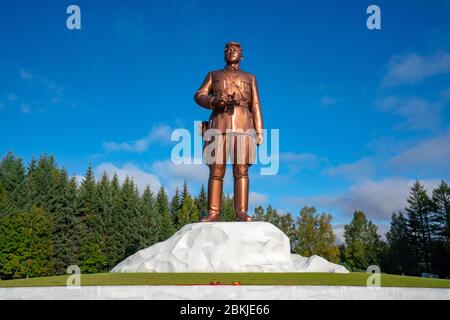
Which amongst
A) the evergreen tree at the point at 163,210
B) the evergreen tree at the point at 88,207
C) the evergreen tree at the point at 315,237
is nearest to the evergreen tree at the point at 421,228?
the evergreen tree at the point at 315,237

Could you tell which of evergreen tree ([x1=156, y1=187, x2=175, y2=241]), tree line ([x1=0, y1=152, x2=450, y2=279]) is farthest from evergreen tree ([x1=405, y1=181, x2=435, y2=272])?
evergreen tree ([x1=156, y1=187, x2=175, y2=241])

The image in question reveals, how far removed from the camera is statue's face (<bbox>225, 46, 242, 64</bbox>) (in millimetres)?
12641

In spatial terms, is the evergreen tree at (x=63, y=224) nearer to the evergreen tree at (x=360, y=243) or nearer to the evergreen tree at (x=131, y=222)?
the evergreen tree at (x=131, y=222)

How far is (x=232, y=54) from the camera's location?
41.5 feet

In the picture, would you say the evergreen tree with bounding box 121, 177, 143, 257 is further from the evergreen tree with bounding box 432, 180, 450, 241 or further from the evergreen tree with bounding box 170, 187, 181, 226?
the evergreen tree with bounding box 432, 180, 450, 241

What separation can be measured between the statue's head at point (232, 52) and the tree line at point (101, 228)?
2724 cm

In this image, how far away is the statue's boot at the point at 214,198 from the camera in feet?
40.1

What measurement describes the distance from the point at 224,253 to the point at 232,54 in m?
5.73

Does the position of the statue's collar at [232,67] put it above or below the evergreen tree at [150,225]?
above

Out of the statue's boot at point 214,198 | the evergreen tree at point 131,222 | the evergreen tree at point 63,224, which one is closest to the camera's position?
the statue's boot at point 214,198

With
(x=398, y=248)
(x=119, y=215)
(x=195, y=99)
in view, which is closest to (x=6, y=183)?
(x=119, y=215)

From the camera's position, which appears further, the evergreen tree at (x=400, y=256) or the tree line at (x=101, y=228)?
the evergreen tree at (x=400, y=256)

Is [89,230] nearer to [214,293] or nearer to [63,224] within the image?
[63,224]

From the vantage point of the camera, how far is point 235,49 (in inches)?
499
